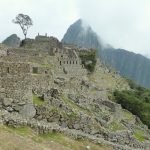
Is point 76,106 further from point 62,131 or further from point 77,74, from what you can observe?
point 77,74

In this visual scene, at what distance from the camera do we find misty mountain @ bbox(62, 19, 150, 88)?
123m

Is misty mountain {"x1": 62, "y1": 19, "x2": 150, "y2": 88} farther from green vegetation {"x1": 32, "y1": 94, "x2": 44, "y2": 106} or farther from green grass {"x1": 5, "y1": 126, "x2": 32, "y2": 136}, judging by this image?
green grass {"x1": 5, "y1": 126, "x2": 32, "y2": 136}

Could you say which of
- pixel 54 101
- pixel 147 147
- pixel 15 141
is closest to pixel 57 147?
pixel 15 141

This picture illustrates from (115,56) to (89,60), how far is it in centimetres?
5162

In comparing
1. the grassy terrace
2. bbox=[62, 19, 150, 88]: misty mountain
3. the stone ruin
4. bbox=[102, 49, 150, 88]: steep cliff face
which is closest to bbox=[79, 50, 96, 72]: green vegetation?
the stone ruin

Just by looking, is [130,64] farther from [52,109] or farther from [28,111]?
[28,111]

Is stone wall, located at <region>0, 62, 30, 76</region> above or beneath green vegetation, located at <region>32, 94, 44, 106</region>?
above

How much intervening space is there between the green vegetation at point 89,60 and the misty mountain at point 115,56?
3228 cm

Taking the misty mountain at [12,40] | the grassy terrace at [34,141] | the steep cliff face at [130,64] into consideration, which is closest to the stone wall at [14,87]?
the grassy terrace at [34,141]

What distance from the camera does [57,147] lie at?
24.8 m

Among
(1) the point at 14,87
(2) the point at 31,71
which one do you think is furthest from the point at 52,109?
(2) the point at 31,71

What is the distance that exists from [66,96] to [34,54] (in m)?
17.9

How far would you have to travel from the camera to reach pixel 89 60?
265ft

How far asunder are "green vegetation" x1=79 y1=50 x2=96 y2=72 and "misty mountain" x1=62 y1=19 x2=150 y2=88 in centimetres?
3228
